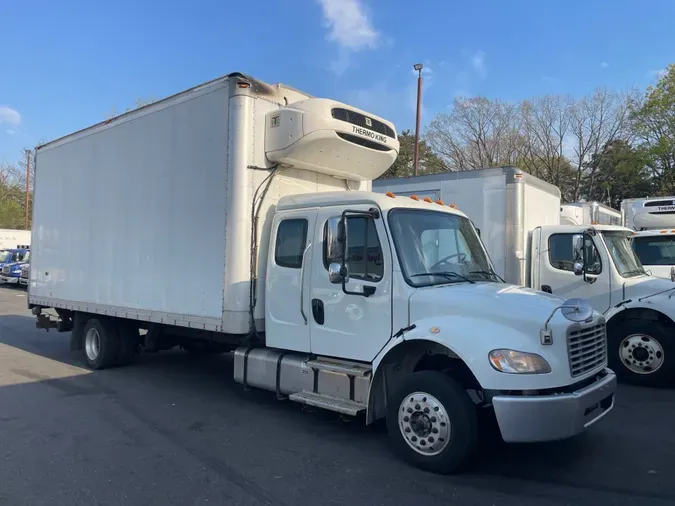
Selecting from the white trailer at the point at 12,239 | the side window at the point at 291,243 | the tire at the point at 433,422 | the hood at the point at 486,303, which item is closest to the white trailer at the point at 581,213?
the hood at the point at 486,303

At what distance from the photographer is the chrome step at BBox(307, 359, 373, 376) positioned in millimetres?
5289

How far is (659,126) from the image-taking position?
97.3 feet

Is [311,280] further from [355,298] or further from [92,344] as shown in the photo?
[92,344]

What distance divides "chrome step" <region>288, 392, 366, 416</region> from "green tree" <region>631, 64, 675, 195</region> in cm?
3058

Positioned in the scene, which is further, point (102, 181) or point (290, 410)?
point (102, 181)

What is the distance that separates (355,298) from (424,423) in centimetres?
139

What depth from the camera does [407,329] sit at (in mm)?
4867

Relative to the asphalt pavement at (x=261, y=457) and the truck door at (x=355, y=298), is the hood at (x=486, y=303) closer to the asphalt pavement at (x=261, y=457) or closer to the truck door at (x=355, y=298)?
the truck door at (x=355, y=298)

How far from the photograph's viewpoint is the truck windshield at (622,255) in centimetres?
836

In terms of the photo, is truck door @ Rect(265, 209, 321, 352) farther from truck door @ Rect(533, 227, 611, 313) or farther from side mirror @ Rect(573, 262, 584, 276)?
truck door @ Rect(533, 227, 611, 313)

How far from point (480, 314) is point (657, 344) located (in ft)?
15.1

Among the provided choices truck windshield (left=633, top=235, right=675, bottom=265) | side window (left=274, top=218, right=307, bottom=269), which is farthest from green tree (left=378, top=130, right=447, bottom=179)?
side window (left=274, top=218, right=307, bottom=269)

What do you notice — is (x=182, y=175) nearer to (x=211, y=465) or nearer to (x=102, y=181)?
(x=102, y=181)

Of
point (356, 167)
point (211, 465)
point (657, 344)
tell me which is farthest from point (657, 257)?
point (211, 465)
